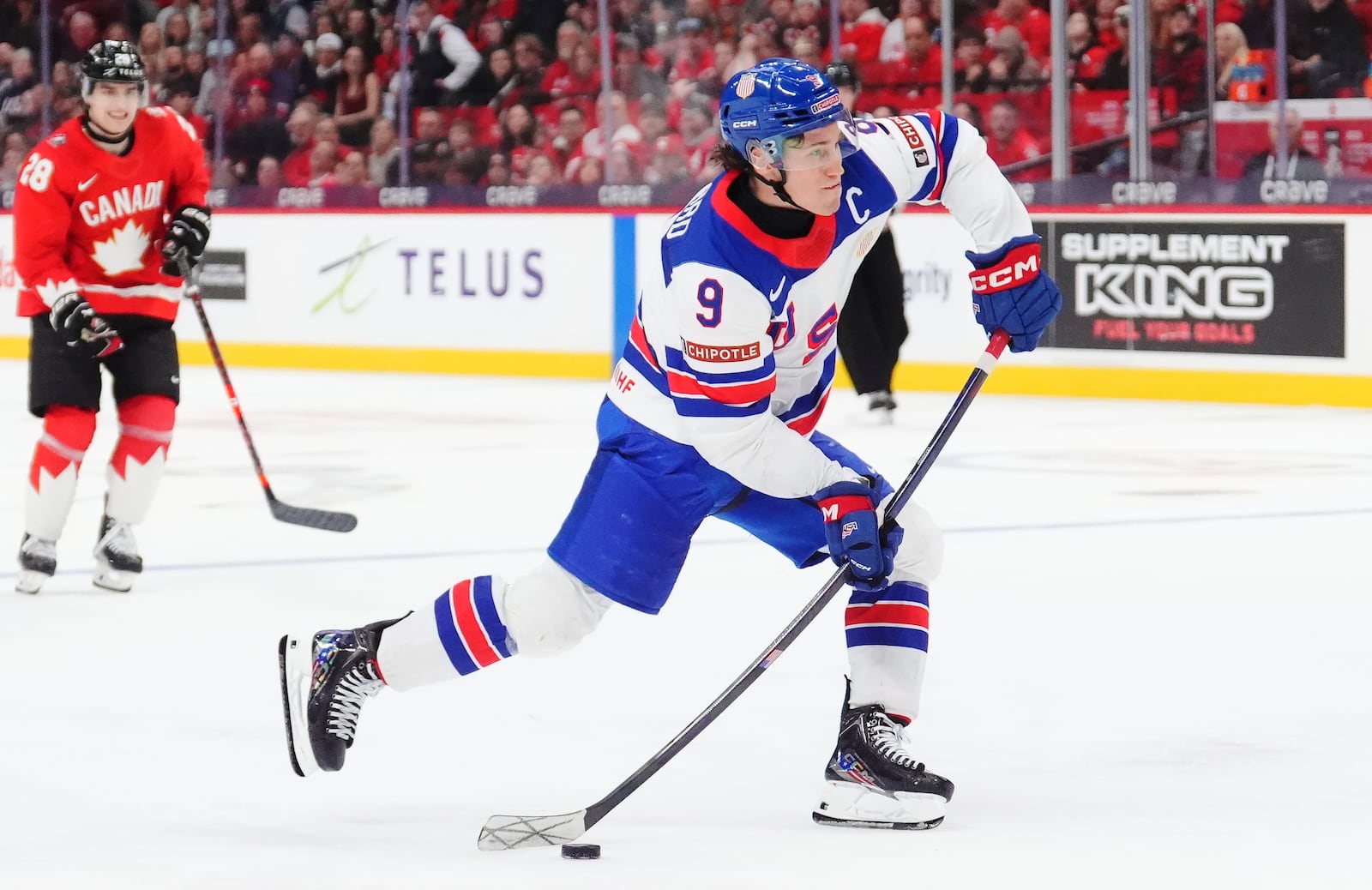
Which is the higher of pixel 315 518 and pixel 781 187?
pixel 781 187

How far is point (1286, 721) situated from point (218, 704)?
1595mm

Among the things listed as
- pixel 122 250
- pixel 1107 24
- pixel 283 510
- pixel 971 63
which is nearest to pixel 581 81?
pixel 971 63

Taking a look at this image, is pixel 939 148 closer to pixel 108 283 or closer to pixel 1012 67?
pixel 108 283

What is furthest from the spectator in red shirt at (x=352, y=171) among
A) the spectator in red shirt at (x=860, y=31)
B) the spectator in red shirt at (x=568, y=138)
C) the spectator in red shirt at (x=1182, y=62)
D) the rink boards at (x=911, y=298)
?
the spectator in red shirt at (x=1182, y=62)

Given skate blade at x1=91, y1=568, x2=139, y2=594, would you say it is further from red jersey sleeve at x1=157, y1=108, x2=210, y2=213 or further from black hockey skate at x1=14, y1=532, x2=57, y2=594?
red jersey sleeve at x1=157, y1=108, x2=210, y2=213

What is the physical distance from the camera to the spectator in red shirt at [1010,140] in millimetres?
9008

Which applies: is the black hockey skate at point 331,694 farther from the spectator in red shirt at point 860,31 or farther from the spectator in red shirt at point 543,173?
the spectator in red shirt at point 543,173

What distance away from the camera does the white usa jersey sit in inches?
102

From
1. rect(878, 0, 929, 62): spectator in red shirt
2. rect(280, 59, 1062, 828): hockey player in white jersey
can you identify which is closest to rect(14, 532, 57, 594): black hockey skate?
rect(280, 59, 1062, 828): hockey player in white jersey

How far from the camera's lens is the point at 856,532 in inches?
103

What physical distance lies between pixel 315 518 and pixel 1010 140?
15.5 feet

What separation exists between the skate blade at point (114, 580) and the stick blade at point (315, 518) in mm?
524

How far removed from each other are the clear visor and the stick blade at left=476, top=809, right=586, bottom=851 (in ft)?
2.60

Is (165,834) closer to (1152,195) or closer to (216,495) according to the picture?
(216,495)
